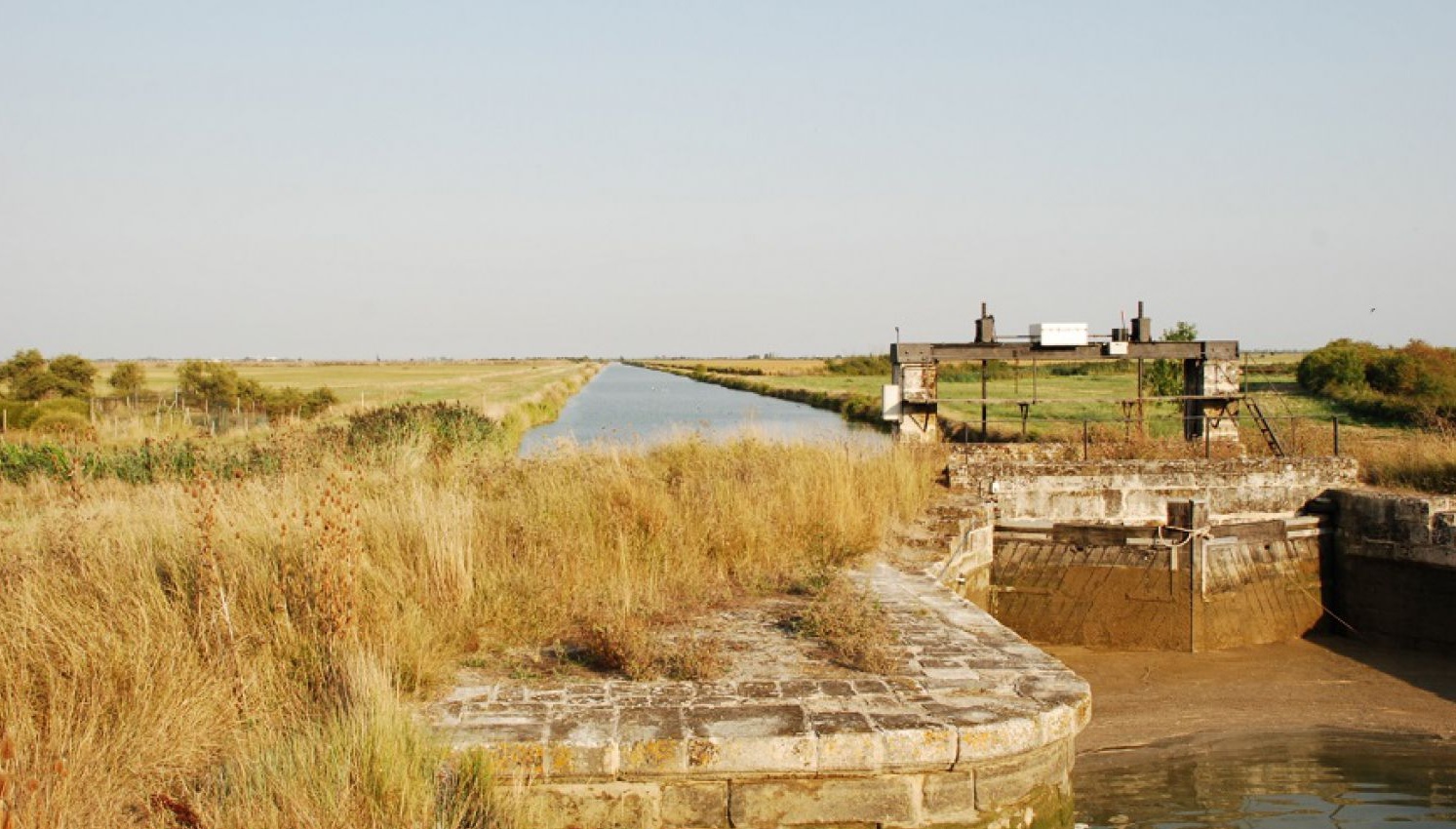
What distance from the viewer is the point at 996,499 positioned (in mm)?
12250

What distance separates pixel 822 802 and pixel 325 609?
273 cm

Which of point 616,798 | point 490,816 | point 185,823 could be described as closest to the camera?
point 185,823

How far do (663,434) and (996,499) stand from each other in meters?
4.26

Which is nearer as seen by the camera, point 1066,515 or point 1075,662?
point 1075,662

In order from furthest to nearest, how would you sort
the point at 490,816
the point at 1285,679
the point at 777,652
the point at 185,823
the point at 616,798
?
the point at 1285,679 < the point at 777,652 < the point at 616,798 < the point at 490,816 < the point at 185,823

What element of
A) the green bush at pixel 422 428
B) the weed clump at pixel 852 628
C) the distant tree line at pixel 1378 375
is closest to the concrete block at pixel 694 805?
the weed clump at pixel 852 628

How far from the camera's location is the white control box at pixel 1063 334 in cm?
1413

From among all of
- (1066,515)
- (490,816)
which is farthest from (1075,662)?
(490,816)

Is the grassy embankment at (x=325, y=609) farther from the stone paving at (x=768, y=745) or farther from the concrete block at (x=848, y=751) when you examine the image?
the concrete block at (x=848, y=751)

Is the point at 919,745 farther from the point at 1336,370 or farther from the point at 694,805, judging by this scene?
the point at 1336,370

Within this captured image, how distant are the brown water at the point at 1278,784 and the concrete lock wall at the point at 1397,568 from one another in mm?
3170

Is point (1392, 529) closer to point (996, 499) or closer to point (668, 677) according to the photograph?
point (996, 499)

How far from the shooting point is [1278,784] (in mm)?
7902

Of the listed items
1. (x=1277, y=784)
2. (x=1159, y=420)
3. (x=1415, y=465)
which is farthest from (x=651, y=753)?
(x=1159, y=420)
